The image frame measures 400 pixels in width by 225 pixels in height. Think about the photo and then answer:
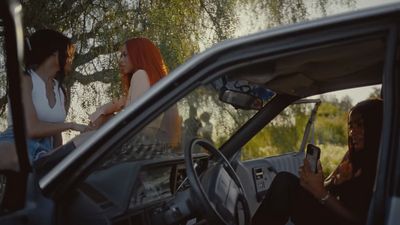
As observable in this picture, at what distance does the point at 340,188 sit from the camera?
2770 mm

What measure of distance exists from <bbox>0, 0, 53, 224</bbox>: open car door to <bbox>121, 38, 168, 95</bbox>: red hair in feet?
6.17

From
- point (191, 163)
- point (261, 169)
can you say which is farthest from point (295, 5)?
point (191, 163)

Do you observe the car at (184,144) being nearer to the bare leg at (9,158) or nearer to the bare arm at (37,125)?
the bare leg at (9,158)

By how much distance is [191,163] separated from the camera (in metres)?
2.12

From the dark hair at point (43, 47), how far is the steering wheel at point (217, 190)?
47.7 inches

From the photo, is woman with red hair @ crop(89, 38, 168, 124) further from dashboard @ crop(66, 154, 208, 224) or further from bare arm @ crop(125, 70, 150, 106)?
dashboard @ crop(66, 154, 208, 224)

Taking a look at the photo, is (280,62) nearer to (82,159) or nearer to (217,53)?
(217,53)

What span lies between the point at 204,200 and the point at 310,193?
912 millimetres

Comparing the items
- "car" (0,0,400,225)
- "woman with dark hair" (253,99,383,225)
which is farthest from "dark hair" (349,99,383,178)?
"car" (0,0,400,225)

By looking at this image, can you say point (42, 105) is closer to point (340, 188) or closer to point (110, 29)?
point (340, 188)

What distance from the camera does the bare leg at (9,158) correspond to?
1800 mm

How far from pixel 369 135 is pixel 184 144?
32.4 inches

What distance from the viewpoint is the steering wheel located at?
2.05m

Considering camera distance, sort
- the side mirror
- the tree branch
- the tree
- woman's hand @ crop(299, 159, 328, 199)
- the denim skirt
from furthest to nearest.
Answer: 1. the tree branch
2. the tree
3. the denim skirt
4. woman's hand @ crop(299, 159, 328, 199)
5. the side mirror
